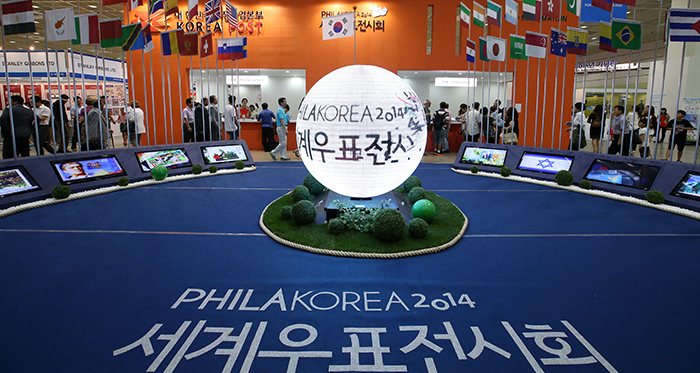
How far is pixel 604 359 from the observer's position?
2559 millimetres

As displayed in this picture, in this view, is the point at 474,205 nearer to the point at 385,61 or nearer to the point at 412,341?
the point at 412,341

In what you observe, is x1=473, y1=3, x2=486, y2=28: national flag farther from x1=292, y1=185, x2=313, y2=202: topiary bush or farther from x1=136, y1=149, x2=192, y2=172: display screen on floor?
x1=136, y1=149, x2=192, y2=172: display screen on floor

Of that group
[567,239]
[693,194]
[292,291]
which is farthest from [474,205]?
[292,291]

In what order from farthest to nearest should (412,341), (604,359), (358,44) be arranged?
(358,44) < (412,341) < (604,359)

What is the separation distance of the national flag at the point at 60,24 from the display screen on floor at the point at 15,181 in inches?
88.9

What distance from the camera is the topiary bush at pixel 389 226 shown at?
446 centimetres

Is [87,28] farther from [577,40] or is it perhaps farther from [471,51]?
[577,40]

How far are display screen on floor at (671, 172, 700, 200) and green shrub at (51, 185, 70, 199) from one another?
9060 millimetres

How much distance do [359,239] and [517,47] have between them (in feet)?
21.6

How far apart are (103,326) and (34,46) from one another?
2728 cm

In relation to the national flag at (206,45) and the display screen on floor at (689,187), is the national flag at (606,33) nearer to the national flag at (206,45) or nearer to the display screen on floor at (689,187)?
the display screen on floor at (689,187)

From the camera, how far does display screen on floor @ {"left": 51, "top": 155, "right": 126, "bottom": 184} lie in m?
6.84

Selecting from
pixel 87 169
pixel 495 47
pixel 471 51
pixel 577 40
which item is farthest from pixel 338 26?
pixel 87 169

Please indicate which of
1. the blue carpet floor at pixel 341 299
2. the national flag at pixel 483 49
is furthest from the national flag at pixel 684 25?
the national flag at pixel 483 49
